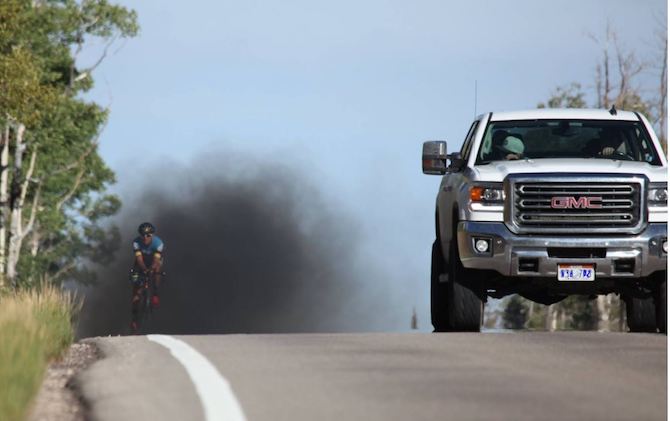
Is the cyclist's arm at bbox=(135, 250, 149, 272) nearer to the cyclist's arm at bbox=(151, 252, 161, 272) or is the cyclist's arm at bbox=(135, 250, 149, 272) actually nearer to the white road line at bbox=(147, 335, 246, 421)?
the cyclist's arm at bbox=(151, 252, 161, 272)

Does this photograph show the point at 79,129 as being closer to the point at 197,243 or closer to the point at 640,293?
the point at 197,243

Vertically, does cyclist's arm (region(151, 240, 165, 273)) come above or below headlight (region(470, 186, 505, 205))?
below

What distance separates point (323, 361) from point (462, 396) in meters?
2.46

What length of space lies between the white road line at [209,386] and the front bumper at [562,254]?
3937 millimetres

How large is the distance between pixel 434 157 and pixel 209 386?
7121 millimetres

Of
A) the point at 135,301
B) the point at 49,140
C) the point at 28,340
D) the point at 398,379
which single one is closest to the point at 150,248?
the point at 135,301

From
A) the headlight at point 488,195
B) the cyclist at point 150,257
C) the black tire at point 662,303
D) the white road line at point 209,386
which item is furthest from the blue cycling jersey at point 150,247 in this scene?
the white road line at point 209,386

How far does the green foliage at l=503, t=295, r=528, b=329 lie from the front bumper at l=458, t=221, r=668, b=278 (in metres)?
81.7

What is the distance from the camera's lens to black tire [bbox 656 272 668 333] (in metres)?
17.1

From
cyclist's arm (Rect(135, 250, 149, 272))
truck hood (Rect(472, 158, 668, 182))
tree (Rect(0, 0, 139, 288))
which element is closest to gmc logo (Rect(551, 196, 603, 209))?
truck hood (Rect(472, 158, 668, 182))

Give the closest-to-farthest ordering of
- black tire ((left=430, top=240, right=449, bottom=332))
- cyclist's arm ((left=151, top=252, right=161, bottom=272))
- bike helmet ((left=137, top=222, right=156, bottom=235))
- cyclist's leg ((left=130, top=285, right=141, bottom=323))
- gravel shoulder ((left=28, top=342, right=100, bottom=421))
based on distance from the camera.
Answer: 1. gravel shoulder ((left=28, top=342, right=100, bottom=421))
2. black tire ((left=430, top=240, right=449, bottom=332))
3. bike helmet ((left=137, top=222, right=156, bottom=235))
4. cyclist's arm ((left=151, top=252, right=161, bottom=272))
5. cyclist's leg ((left=130, top=285, right=141, bottom=323))

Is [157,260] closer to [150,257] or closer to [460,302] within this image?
[150,257]

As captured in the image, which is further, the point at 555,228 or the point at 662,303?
the point at 662,303

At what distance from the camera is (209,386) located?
1080 centimetres
